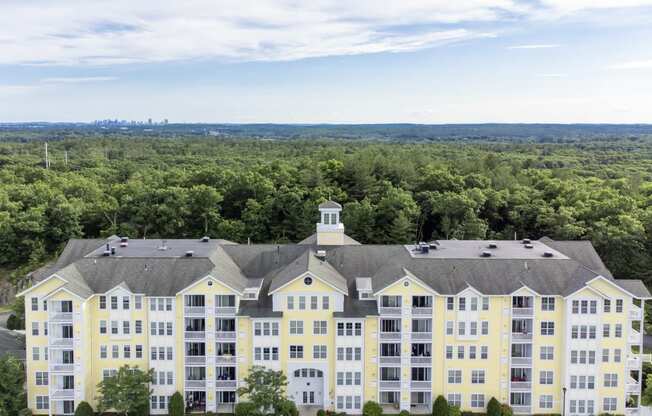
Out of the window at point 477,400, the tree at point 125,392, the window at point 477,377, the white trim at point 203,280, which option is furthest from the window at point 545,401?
the tree at point 125,392

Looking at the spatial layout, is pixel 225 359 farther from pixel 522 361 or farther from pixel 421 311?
pixel 522 361

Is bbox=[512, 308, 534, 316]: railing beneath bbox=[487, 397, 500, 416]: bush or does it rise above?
above

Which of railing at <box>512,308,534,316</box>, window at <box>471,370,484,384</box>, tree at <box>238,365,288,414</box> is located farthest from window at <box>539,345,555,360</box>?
tree at <box>238,365,288,414</box>

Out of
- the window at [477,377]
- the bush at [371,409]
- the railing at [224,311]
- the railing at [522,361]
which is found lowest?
the bush at [371,409]

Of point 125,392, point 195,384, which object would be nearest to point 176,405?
point 195,384

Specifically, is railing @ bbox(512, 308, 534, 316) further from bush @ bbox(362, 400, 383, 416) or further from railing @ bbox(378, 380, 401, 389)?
bush @ bbox(362, 400, 383, 416)

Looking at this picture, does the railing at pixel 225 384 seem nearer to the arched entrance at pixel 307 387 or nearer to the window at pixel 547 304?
the arched entrance at pixel 307 387
